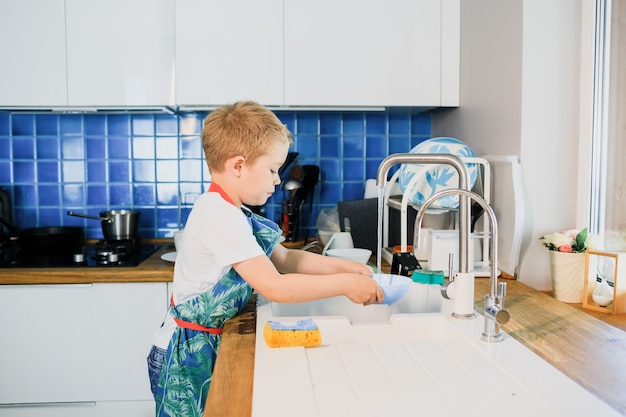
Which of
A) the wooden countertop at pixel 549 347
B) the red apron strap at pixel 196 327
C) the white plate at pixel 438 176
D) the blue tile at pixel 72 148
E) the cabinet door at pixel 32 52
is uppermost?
the cabinet door at pixel 32 52

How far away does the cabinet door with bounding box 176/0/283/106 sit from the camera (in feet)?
7.51

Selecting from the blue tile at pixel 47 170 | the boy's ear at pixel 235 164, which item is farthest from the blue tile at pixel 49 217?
the boy's ear at pixel 235 164

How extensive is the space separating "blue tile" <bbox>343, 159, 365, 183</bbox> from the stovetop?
89 cm

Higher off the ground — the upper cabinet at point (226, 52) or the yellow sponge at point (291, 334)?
the upper cabinet at point (226, 52)

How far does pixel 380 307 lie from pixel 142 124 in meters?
1.53

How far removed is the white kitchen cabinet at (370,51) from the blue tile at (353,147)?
40 centimetres

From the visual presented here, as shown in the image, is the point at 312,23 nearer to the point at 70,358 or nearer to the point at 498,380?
the point at 70,358

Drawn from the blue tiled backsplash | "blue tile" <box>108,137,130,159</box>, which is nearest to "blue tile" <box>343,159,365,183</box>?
the blue tiled backsplash

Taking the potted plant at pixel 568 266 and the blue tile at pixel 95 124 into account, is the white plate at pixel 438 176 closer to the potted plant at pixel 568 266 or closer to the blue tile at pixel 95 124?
the potted plant at pixel 568 266

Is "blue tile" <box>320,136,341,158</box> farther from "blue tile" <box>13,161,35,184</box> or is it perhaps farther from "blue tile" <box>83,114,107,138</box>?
"blue tile" <box>13,161,35,184</box>

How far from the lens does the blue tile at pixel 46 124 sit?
2.63 metres

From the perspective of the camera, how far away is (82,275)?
2082 millimetres

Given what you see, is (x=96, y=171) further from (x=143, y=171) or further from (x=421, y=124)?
(x=421, y=124)

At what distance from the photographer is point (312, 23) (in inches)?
90.8
